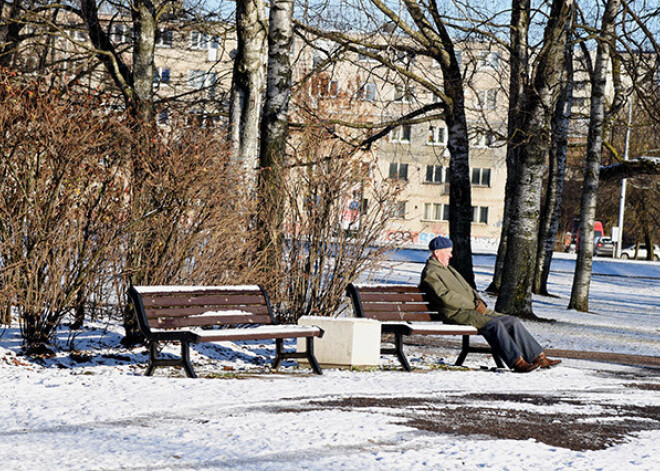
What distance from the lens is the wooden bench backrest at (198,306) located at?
8992mm

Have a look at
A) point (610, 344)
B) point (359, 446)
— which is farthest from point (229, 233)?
point (610, 344)

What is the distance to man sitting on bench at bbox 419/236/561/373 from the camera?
1024 cm

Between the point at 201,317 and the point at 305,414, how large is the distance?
2.80 metres

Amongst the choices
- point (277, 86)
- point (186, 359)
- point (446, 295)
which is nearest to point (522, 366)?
point (446, 295)

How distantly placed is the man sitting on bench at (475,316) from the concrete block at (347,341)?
3.25ft

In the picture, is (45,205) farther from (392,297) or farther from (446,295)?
(446,295)

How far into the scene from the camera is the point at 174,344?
10773 mm

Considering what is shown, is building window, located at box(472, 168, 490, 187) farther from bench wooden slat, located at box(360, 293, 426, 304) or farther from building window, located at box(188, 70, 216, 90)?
bench wooden slat, located at box(360, 293, 426, 304)

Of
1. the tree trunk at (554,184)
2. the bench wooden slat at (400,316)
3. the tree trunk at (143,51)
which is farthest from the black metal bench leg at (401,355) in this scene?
the tree trunk at (554,184)

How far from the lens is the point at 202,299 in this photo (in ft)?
31.4

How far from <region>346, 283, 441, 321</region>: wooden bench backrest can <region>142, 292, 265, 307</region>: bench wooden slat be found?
3.74ft

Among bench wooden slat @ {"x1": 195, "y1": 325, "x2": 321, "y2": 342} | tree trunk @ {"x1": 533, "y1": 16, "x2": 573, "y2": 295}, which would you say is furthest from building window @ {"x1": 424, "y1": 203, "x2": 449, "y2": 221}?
bench wooden slat @ {"x1": 195, "y1": 325, "x2": 321, "y2": 342}

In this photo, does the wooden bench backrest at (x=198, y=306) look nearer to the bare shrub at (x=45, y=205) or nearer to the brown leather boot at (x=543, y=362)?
the bare shrub at (x=45, y=205)

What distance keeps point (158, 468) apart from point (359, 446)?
48.6 inches
